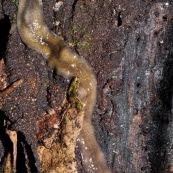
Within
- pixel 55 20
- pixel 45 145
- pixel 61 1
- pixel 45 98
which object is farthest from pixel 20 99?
pixel 61 1

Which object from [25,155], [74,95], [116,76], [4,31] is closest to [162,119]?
[116,76]

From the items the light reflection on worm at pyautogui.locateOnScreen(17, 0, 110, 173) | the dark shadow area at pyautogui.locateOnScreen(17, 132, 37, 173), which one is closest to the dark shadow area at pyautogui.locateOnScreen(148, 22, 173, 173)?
the light reflection on worm at pyautogui.locateOnScreen(17, 0, 110, 173)

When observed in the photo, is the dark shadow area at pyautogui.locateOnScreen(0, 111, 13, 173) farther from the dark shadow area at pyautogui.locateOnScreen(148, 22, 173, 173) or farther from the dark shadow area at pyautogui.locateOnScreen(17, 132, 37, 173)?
the dark shadow area at pyautogui.locateOnScreen(148, 22, 173, 173)

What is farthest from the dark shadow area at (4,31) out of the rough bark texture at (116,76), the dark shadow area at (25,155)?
the dark shadow area at (25,155)

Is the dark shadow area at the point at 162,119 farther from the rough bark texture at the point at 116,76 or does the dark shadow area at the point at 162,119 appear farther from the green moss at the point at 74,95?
the green moss at the point at 74,95

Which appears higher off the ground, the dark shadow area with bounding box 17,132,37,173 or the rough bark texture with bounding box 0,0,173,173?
the rough bark texture with bounding box 0,0,173,173

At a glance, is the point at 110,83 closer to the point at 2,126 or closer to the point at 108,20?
the point at 108,20
